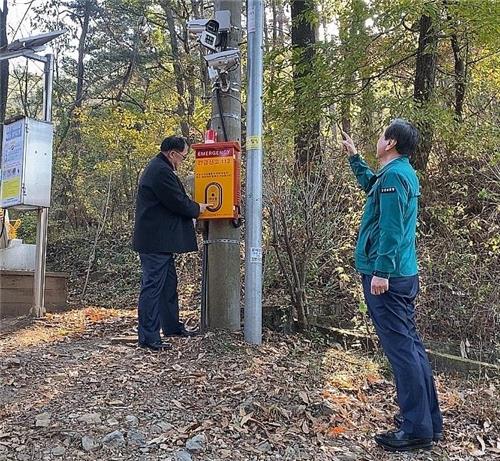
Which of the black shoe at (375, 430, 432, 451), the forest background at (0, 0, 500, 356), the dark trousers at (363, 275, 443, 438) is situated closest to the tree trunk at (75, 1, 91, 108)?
the forest background at (0, 0, 500, 356)

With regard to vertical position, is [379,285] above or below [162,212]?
below

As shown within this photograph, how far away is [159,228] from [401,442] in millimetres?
2485

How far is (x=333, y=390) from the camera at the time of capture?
3748 millimetres

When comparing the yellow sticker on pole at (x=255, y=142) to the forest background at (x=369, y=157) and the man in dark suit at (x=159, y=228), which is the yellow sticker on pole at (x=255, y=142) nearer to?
the forest background at (x=369, y=157)

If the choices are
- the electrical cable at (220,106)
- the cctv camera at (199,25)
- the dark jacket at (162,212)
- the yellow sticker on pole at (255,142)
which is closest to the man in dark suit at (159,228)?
the dark jacket at (162,212)

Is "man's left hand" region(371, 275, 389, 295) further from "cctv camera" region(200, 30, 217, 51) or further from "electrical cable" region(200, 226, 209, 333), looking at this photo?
"cctv camera" region(200, 30, 217, 51)

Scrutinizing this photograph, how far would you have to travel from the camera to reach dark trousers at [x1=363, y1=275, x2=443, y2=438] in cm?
302

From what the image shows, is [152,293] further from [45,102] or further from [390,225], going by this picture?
[45,102]

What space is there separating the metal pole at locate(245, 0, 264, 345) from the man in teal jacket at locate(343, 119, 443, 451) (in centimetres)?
135

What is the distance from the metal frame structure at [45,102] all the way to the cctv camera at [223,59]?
2.04m

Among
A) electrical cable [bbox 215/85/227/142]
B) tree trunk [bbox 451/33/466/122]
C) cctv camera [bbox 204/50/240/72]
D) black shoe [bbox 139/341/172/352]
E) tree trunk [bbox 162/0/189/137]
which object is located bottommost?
black shoe [bbox 139/341/172/352]

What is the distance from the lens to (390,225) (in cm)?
298

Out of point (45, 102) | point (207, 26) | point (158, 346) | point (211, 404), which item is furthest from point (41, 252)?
point (211, 404)

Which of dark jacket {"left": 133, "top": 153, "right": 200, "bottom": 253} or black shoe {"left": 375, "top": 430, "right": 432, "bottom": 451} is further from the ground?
dark jacket {"left": 133, "top": 153, "right": 200, "bottom": 253}
